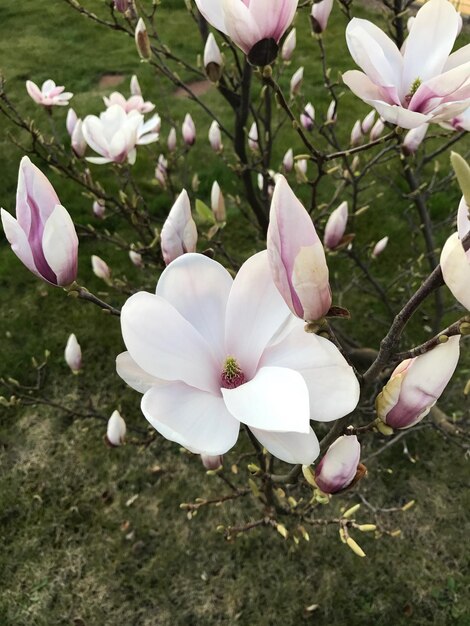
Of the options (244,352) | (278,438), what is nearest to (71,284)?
(244,352)

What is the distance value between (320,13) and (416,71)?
0.79 m

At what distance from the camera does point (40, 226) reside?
78 cm

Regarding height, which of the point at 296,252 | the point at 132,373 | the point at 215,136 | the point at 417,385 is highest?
the point at 296,252

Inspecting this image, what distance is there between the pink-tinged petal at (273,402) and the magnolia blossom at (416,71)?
17.0 inches

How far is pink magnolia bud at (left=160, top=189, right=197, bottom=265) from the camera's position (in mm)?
942

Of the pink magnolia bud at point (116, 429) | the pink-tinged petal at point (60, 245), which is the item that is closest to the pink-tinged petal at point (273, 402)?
the pink-tinged petal at point (60, 245)

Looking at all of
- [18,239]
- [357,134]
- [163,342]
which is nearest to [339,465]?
[163,342]

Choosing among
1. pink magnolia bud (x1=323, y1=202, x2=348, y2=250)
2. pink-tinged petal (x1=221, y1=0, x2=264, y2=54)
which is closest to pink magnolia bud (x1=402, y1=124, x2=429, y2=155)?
pink magnolia bud (x1=323, y1=202, x2=348, y2=250)

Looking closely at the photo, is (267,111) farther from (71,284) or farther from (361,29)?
(71,284)

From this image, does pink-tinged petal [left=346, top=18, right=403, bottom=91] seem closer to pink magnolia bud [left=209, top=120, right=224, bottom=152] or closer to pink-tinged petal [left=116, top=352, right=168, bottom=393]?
pink-tinged petal [left=116, top=352, right=168, bottom=393]

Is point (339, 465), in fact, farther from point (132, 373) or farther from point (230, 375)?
point (132, 373)

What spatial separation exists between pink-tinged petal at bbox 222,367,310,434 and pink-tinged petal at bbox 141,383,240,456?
5 centimetres

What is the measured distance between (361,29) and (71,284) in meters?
0.63

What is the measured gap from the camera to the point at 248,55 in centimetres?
88
